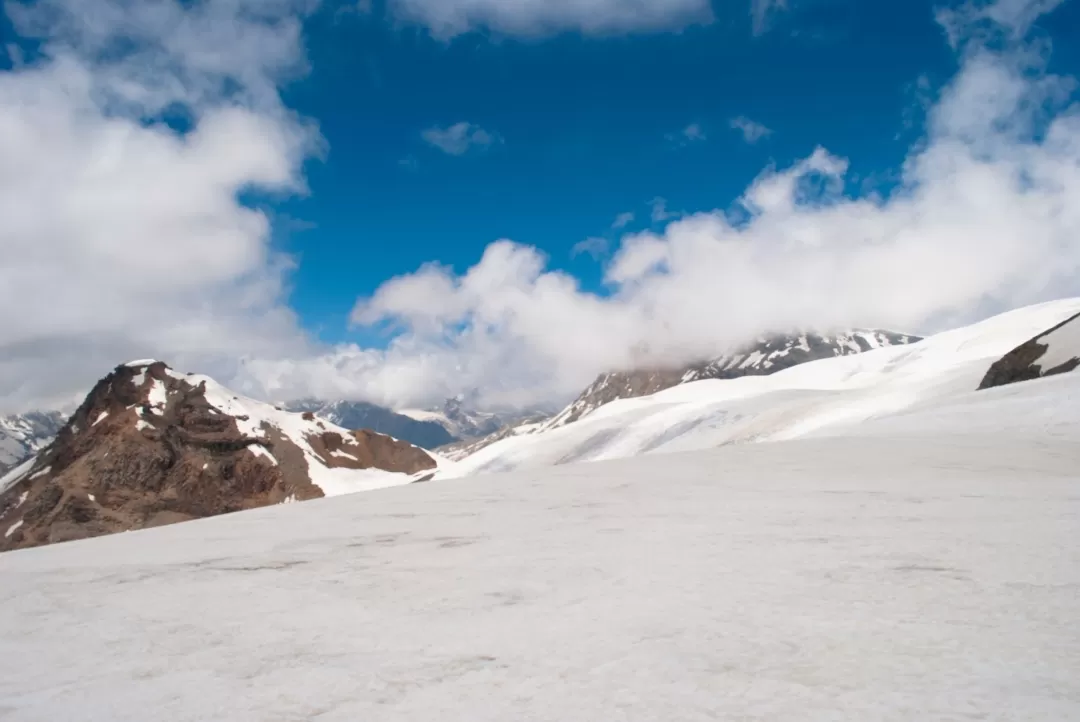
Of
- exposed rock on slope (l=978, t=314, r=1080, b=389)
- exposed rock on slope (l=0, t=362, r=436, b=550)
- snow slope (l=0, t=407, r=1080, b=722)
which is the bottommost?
snow slope (l=0, t=407, r=1080, b=722)

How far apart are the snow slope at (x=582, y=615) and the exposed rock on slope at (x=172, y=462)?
107937 mm

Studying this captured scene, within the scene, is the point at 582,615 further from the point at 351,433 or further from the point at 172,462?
the point at 351,433

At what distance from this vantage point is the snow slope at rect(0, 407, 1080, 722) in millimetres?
2908

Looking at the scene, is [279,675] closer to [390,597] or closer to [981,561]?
[390,597]

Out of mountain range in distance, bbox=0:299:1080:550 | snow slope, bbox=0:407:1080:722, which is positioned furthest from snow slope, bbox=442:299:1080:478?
snow slope, bbox=0:407:1080:722

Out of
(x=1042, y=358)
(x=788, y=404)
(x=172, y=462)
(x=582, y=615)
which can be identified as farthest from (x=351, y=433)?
(x=582, y=615)

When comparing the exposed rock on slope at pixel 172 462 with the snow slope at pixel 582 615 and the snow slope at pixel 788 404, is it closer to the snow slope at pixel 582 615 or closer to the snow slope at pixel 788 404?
the snow slope at pixel 788 404

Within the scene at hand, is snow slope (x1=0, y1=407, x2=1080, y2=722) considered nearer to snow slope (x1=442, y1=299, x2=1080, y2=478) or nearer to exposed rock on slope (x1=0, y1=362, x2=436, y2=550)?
snow slope (x1=442, y1=299, x2=1080, y2=478)

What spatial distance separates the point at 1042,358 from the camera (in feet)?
93.7

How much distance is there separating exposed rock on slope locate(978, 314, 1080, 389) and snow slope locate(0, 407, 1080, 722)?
2394 centimetres

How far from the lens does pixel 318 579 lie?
5199 mm

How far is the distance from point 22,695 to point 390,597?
2.06 m

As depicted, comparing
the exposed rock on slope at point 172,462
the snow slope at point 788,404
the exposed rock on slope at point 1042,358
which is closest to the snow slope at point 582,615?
the snow slope at point 788,404

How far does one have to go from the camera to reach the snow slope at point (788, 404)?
33.1 metres
